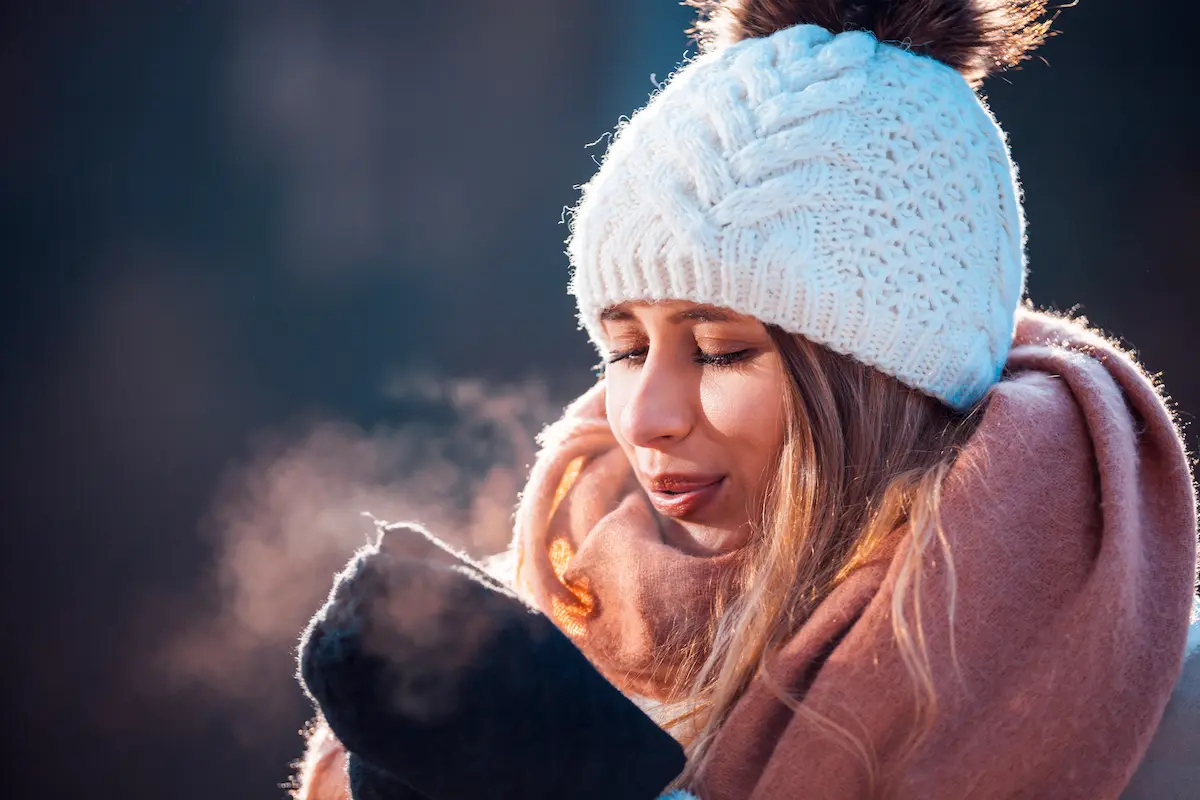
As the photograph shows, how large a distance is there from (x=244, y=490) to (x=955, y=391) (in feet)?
5.55

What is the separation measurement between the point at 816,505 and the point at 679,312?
0.27 metres

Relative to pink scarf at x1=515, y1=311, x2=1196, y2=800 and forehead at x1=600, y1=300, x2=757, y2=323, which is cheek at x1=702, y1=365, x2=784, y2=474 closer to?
forehead at x1=600, y1=300, x2=757, y2=323

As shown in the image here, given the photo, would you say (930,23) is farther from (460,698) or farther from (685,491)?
(460,698)

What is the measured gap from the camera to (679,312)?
1011 mm

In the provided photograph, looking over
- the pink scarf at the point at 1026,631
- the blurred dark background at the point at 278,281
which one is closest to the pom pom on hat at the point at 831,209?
the pink scarf at the point at 1026,631

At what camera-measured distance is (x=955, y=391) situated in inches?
39.6

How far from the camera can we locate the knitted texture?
95cm

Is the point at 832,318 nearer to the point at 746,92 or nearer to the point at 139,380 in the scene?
the point at 746,92

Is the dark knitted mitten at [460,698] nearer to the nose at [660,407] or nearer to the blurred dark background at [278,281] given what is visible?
the nose at [660,407]

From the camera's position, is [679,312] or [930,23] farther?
[930,23]

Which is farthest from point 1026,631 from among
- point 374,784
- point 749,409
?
point 374,784

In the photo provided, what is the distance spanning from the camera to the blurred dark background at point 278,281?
2.00 meters

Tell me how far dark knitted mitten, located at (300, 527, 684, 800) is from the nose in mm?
323

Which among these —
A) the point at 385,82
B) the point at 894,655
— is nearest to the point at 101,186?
the point at 385,82
